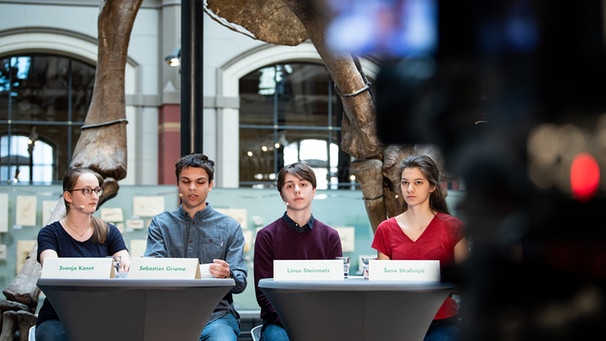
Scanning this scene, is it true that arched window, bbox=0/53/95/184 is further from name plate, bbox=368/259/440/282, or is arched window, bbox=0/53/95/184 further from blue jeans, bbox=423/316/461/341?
name plate, bbox=368/259/440/282

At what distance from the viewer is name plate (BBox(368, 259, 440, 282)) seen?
9.95 feet

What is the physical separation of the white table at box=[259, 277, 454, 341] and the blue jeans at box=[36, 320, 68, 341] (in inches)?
35.3

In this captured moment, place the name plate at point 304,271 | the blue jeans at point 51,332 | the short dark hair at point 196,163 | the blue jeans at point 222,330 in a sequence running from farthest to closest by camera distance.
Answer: the short dark hair at point 196,163
the blue jeans at point 222,330
the blue jeans at point 51,332
the name plate at point 304,271

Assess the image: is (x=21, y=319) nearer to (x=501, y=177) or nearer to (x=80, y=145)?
(x=80, y=145)

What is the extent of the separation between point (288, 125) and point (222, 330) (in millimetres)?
10116

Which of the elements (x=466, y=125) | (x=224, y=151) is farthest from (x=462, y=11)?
(x=224, y=151)

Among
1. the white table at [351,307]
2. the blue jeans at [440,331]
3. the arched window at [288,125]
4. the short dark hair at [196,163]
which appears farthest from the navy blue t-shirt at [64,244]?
the arched window at [288,125]

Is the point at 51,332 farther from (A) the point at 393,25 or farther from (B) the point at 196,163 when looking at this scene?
(A) the point at 393,25

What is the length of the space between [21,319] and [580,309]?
3833 mm

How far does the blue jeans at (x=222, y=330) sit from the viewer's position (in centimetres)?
347

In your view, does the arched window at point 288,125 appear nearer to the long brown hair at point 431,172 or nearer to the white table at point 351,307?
the long brown hair at point 431,172

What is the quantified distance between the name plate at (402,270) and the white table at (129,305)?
0.52 meters

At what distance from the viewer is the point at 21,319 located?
3873 mm

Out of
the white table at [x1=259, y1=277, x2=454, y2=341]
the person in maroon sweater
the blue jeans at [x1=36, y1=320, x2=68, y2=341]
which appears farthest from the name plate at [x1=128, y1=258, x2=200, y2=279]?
the person in maroon sweater
